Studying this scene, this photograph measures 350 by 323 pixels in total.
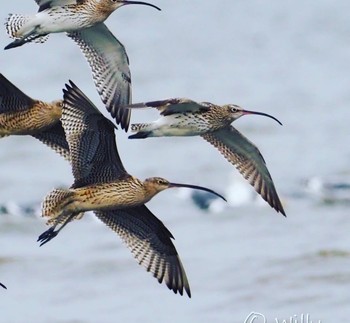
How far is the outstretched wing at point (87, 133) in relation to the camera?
12.4m

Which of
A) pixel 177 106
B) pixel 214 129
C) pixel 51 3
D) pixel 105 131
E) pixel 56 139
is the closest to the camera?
Answer: pixel 105 131

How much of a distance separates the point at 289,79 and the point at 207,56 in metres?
1.74

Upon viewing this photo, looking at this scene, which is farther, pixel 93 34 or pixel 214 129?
pixel 93 34

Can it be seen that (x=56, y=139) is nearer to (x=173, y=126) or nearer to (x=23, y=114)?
(x=23, y=114)

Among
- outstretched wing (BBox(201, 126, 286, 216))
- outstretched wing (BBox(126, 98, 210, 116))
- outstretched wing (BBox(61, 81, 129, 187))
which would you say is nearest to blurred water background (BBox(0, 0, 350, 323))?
outstretched wing (BBox(201, 126, 286, 216))

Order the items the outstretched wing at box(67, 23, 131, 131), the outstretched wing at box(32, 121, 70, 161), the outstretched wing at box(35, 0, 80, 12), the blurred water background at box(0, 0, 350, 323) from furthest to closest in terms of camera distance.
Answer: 1. the blurred water background at box(0, 0, 350, 323)
2. the outstretched wing at box(67, 23, 131, 131)
3. the outstretched wing at box(32, 121, 70, 161)
4. the outstretched wing at box(35, 0, 80, 12)

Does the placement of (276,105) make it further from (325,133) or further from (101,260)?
(101,260)

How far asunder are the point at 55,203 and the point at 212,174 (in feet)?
34.1

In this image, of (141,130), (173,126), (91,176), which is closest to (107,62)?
(173,126)

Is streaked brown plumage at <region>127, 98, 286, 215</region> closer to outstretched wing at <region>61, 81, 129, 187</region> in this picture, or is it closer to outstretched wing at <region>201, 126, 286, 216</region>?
outstretched wing at <region>201, 126, 286, 216</region>

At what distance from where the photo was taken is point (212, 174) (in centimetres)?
2269

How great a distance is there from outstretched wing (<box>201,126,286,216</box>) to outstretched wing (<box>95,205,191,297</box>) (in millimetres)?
843

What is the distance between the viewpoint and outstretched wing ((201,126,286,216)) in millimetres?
13727

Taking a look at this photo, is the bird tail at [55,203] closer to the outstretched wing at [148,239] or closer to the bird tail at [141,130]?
the bird tail at [141,130]
